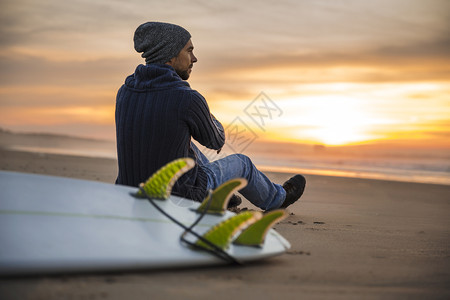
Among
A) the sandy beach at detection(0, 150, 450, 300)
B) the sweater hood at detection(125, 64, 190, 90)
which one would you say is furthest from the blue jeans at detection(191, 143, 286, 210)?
the sweater hood at detection(125, 64, 190, 90)

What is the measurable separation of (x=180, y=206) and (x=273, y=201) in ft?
4.22

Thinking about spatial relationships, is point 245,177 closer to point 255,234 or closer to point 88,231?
point 255,234

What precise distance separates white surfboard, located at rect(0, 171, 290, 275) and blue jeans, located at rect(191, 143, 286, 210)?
2.70 ft

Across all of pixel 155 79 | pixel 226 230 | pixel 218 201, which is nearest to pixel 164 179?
pixel 218 201

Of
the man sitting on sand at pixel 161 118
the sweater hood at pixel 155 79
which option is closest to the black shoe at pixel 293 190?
the man sitting on sand at pixel 161 118

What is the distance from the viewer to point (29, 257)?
66.2 inches

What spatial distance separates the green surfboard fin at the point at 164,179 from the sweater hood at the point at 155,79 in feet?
2.21

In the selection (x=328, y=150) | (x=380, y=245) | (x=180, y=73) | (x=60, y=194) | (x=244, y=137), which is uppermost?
(x=180, y=73)

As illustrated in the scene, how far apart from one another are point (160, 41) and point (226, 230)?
1.43 metres

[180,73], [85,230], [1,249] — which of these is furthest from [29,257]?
[180,73]

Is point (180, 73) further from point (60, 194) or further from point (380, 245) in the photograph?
point (380, 245)

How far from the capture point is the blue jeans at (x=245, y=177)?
3.10 m

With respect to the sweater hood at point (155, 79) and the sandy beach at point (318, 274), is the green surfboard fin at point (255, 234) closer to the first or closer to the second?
the sandy beach at point (318, 274)

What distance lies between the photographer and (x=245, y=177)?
3252 mm
